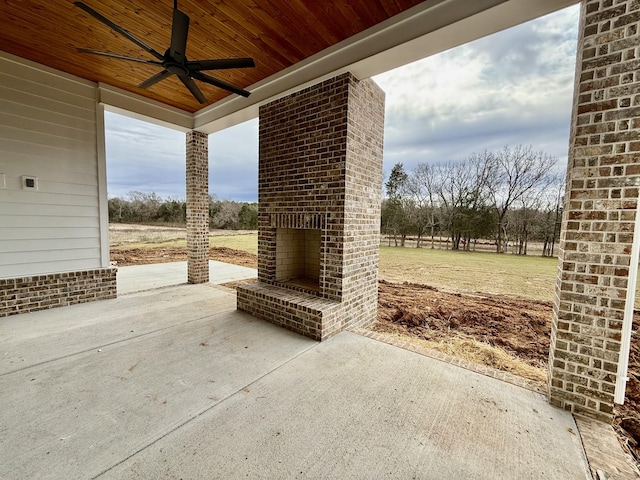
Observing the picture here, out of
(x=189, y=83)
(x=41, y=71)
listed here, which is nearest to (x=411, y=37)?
(x=189, y=83)

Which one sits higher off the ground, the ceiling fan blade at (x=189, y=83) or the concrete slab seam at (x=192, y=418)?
the ceiling fan blade at (x=189, y=83)

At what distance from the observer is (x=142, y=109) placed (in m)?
4.74

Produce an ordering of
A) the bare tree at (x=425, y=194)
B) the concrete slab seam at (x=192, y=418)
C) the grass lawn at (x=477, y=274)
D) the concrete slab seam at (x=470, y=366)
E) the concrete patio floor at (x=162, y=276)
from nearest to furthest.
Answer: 1. the concrete slab seam at (x=192, y=418)
2. the concrete slab seam at (x=470, y=366)
3. the concrete patio floor at (x=162, y=276)
4. the grass lawn at (x=477, y=274)
5. the bare tree at (x=425, y=194)

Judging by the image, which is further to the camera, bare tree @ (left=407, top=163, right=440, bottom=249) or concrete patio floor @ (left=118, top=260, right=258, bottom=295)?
bare tree @ (left=407, top=163, right=440, bottom=249)

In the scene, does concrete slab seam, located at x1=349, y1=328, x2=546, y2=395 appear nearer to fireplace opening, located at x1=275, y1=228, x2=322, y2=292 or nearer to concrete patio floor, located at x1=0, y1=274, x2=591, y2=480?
concrete patio floor, located at x1=0, y1=274, x2=591, y2=480

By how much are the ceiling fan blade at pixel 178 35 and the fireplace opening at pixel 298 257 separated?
2453 millimetres

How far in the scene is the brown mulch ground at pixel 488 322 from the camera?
2476 mm

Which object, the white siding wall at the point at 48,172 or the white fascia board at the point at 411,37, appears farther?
the white siding wall at the point at 48,172

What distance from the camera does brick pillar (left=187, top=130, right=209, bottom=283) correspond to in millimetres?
5590

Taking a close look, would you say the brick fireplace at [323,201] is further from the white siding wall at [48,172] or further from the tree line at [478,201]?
the tree line at [478,201]

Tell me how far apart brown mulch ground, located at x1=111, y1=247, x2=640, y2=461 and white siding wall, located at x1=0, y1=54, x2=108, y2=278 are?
206 inches

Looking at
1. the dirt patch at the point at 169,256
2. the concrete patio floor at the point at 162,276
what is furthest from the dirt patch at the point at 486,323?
the dirt patch at the point at 169,256

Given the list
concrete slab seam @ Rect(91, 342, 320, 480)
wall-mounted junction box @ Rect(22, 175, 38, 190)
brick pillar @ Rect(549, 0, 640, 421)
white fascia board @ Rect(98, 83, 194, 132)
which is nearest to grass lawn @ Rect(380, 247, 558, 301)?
brick pillar @ Rect(549, 0, 640, 421)

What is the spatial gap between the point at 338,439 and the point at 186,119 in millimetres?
6220
